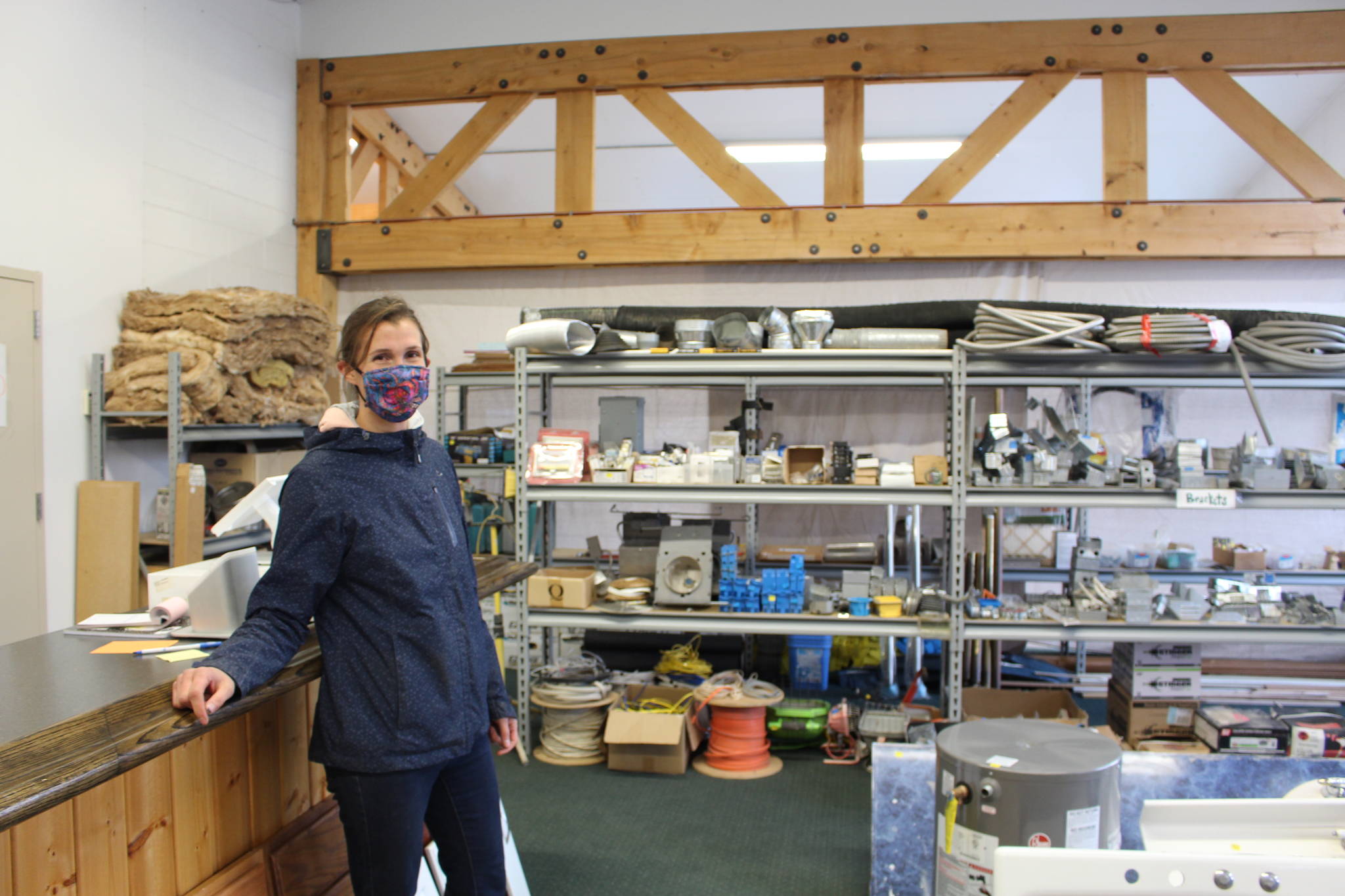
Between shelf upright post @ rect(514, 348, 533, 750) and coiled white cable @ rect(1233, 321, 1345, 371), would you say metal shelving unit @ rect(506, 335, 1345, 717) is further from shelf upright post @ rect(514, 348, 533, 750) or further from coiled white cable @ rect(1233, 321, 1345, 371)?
coiled white cable @ rect(1233, 321, 1345, 371)

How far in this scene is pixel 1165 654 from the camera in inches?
153

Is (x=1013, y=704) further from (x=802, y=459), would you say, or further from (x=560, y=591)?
(x=560, y=591)

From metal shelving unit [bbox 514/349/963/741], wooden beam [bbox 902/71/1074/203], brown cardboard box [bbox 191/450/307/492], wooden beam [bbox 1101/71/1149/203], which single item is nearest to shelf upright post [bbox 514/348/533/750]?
metal shelving unit [bbox 514/349/963/741]

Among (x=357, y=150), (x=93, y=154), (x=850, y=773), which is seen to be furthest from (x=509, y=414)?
(x=850, y=773)

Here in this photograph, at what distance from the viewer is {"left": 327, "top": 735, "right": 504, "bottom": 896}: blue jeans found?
5.38 feet

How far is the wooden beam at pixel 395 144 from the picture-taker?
6.36m

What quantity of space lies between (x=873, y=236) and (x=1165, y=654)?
287 centimetres

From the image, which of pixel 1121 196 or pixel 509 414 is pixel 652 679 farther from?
pixel 1121 196

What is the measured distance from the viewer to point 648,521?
484cm

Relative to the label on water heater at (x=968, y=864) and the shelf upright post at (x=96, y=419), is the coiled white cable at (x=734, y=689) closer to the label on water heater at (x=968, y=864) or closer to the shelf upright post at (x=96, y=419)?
the label on water heater at (x=968, y=864)

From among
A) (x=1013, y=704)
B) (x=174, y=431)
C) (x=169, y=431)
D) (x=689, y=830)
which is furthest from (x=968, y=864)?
(x=169, y=431)

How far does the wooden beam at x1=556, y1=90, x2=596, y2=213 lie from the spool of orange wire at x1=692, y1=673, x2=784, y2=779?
3263 mm

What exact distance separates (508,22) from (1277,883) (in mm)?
6109

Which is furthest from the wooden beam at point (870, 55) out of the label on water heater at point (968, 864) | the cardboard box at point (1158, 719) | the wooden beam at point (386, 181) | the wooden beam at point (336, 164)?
the label on water heater at point (968, 864)
